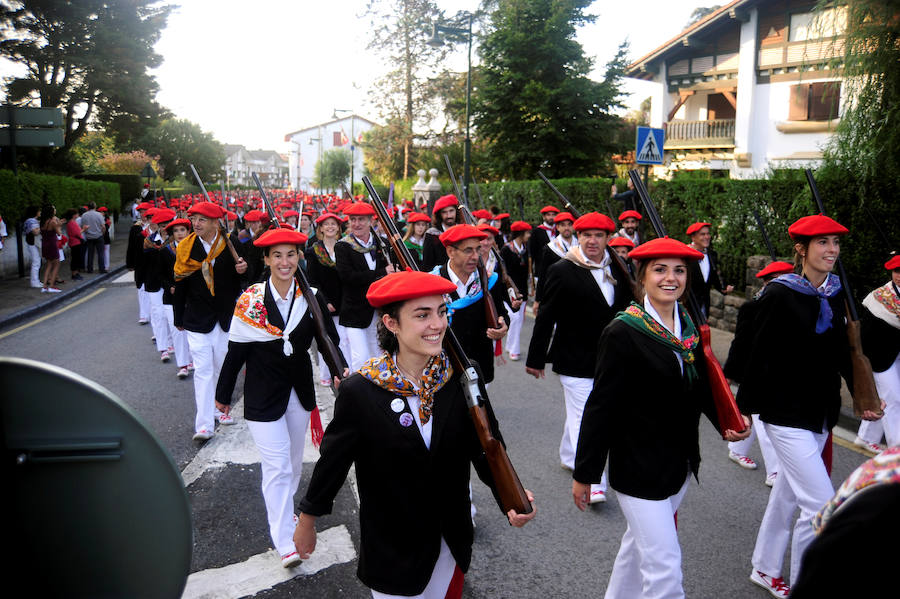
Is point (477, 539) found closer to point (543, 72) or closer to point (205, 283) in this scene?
point (205, 283)

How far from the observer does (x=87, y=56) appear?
32.3 meters

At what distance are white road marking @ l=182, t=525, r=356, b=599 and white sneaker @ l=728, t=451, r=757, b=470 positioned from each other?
3471mm

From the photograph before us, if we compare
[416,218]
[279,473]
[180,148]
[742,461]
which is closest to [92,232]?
[416,218]

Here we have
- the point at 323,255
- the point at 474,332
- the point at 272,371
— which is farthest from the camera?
the point at 323,255

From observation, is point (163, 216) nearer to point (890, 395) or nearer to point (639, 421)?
point (639, 421)

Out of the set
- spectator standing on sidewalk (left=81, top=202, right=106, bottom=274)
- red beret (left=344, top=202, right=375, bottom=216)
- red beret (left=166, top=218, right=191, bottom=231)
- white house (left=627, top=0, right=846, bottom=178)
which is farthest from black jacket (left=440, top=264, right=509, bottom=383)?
white house (left=627, top=0, right=846, bottom=178)

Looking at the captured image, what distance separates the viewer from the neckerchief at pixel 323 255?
28.4 ft

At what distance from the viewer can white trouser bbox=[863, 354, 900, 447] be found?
5863 mm

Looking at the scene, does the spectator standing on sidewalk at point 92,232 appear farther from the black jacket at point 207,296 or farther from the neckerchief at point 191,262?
the neckerchief at point 191,262

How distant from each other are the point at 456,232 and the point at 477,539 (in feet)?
7.45

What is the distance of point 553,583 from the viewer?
4070mm

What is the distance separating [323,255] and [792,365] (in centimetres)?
593

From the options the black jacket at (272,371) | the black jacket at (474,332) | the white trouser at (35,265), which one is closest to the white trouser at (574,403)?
the black jacket at (474,332)

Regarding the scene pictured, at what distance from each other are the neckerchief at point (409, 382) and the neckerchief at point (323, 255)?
6048 mm
